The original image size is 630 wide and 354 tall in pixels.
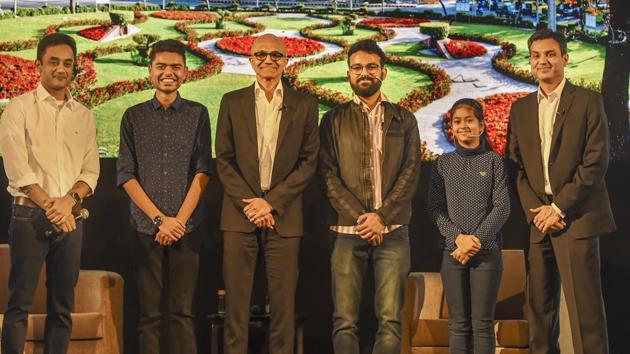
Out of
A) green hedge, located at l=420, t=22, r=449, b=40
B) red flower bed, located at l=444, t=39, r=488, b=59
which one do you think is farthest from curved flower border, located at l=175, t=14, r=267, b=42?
red flower bed, located at l=444, t=39, r=488, b=59

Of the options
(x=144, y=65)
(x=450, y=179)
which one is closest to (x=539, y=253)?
(x=450, y=179)

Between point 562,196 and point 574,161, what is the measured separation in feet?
0.59

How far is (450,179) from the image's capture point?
13.0 ft

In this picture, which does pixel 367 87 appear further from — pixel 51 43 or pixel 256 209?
pixel 51 43

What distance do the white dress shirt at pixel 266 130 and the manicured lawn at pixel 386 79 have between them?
1.12 meters

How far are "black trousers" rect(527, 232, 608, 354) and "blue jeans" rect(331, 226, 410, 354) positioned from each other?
639 millimetres

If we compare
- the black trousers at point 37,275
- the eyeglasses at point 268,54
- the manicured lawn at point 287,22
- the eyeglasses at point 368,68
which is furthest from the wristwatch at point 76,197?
the manicured lawn at point 287,22

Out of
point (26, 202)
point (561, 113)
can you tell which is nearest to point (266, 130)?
point (26, 202)

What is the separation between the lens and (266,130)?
13.1 feet

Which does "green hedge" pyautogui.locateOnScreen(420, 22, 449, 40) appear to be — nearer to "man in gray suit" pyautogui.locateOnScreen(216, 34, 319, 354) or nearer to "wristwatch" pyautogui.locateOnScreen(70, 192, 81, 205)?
"man in gray suit" pyautogui.locateOnScreen(216, 34, 319, 354)

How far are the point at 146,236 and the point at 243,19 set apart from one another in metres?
1.99

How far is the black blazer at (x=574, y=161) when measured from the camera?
3.85 meters

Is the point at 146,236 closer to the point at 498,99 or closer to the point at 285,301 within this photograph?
the point at 285,301

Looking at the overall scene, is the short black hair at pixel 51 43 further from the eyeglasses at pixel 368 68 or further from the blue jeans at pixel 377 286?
the blue jeans at pixel 377 286
